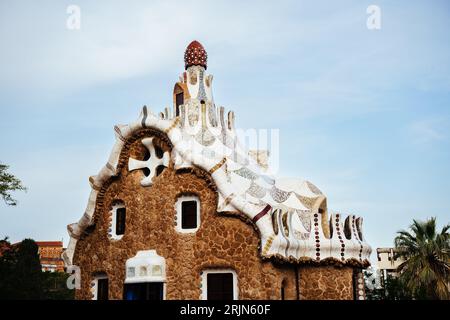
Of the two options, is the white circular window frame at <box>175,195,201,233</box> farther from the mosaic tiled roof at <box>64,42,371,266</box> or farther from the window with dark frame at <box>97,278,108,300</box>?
the window with dark frame at <box>97,278,108,300</box>

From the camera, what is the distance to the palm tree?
68.7 feet

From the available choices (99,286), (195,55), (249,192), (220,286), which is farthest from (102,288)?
(195,55)

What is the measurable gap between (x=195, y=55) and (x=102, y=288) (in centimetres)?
777

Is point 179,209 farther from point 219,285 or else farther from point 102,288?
point 102,288

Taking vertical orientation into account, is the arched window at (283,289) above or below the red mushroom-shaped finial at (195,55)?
below

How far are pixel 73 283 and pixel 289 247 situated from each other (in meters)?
6.65

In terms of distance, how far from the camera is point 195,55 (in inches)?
720

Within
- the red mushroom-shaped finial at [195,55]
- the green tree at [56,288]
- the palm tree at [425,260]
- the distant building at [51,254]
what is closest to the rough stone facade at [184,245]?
the red mushroom-shaped finial at [195,55]

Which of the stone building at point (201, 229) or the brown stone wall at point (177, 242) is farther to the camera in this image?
the stone building at point (201, 229)

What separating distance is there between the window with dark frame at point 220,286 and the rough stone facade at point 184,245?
0.86ft

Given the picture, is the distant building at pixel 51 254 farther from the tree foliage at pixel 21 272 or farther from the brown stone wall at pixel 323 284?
the brown stone wall at pixel 323 284

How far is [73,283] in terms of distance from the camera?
16453 mm

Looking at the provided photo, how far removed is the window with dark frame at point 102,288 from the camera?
15748mm
